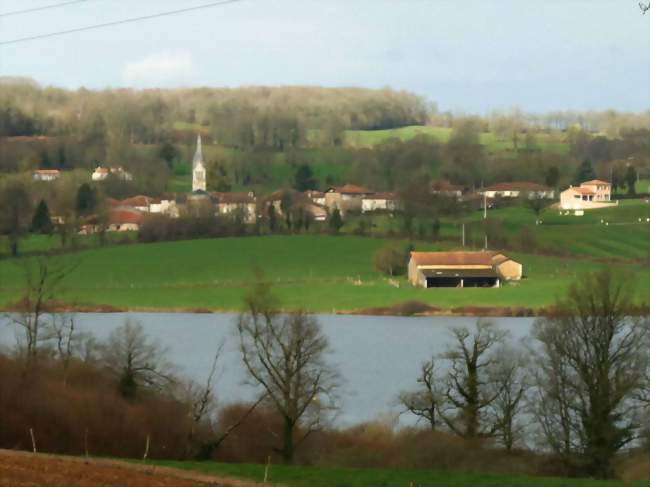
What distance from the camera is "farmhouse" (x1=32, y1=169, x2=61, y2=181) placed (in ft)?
304

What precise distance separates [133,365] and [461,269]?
37.8 metres

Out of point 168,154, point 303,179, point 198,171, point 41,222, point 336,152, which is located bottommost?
point 41,222

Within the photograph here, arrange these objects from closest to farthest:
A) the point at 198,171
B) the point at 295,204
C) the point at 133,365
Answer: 1. the point at 133,365
2. the point at 295,204
3. the point at 198,171

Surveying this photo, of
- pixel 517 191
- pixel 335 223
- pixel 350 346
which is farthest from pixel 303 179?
pixel 350 346

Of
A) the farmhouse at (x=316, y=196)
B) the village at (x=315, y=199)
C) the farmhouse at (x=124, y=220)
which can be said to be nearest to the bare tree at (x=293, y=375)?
the village at (x=315, y=199)

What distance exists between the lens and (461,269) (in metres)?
62.8

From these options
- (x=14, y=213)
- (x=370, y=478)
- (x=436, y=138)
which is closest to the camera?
(x=370, y=478)

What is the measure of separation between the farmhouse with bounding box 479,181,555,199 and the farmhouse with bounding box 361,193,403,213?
20.4ft

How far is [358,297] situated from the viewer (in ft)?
188

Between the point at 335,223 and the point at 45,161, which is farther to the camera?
the point at 45,161

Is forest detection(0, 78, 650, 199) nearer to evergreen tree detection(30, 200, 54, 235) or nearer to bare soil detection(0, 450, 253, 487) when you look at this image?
evergreen tree detection(30, 200, 54, 235)

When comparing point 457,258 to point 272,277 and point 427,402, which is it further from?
point 427,402

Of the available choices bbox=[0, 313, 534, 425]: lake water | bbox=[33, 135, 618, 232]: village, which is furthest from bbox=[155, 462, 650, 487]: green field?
bbox=[33, 135, 618, 232]: village

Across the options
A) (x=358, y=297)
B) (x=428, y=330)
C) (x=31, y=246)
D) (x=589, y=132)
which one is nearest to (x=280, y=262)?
(x=358, y=297)
